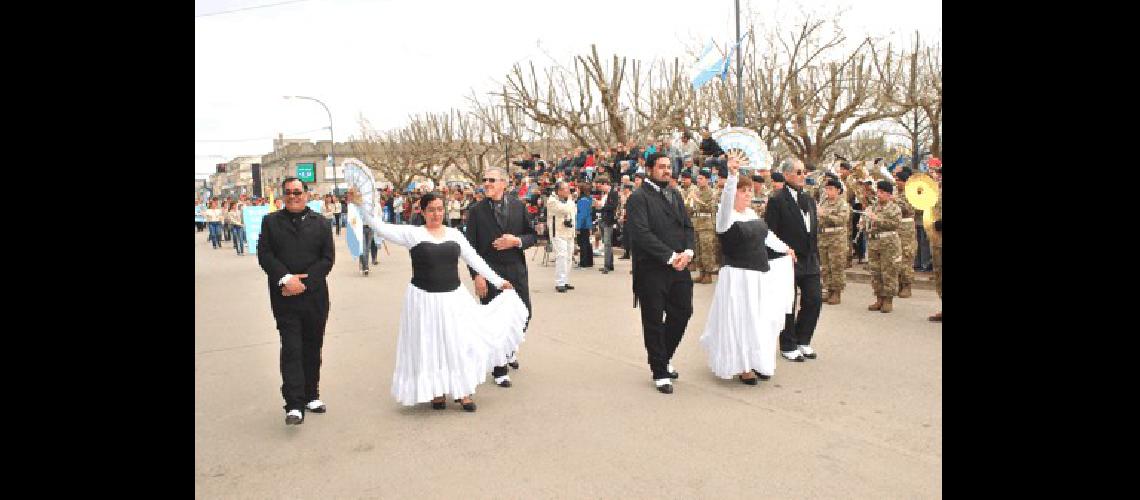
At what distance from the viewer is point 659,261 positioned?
597 centimetres

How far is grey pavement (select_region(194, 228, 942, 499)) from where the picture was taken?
4117mm

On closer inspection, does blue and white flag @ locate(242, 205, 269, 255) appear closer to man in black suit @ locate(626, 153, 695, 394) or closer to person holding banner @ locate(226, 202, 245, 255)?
person holding banner @ locate(226, 202, 245, 255)

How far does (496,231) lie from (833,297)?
534 cm

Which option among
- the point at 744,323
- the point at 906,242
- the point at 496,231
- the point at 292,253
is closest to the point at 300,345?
the point at 292,253

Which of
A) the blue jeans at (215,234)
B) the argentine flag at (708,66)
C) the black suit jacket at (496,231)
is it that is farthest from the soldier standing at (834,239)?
the blue jeans at (215,234)

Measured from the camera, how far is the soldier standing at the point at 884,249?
929cm

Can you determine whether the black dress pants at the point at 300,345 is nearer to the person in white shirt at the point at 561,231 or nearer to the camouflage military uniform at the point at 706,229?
the person in white shirt at the point at 561,231

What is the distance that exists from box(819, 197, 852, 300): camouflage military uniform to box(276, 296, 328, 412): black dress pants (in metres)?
6.82

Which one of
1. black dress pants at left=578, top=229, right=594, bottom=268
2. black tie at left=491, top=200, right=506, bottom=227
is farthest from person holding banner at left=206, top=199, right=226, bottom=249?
black tie at left=491, top=200, right=506, bottom=227

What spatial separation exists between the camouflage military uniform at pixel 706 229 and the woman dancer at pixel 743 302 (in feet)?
21.7

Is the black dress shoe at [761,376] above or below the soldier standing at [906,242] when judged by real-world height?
below
